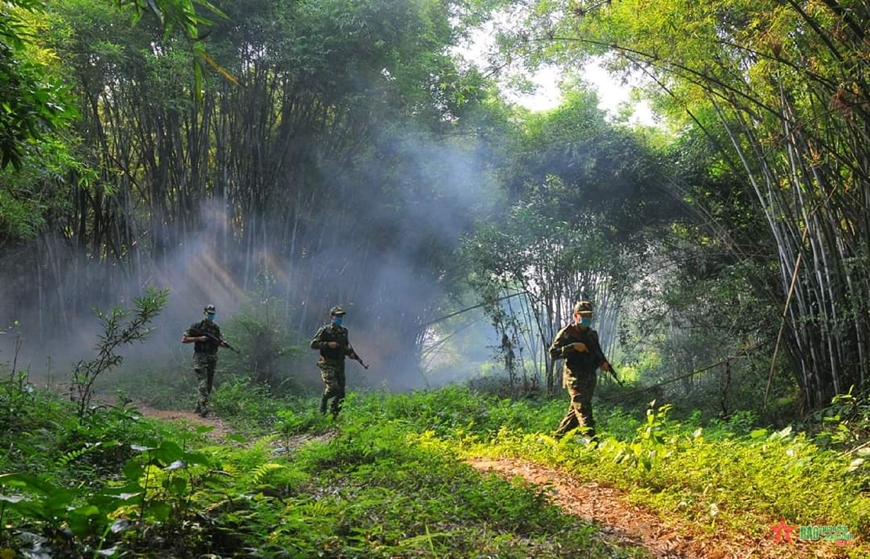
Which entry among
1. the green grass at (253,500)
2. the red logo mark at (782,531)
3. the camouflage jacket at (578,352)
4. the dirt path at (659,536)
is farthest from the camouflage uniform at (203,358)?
the red logo mark at (782,531)

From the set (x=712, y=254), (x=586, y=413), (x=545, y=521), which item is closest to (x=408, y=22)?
(x=712, y=254)

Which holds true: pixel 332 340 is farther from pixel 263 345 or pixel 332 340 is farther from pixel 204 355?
pixel 263 345

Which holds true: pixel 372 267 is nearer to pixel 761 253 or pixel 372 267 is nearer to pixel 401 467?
pixel 761 253

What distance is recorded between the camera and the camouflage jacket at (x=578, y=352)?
5555 millimetres

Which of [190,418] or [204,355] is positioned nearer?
[190,418]

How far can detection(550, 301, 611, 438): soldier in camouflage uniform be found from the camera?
18.0 feet

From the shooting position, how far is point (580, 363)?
5.55 m

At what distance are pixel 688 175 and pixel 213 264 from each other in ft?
29.6

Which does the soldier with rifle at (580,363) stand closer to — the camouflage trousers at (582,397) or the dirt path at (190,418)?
the camouflage trousers at (582,397)

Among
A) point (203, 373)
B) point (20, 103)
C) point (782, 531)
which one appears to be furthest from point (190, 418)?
point (782, 531)

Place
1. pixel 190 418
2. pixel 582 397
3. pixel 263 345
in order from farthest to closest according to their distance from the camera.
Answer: pixel 263 345 < pixel 190 418 < pixel 582 397

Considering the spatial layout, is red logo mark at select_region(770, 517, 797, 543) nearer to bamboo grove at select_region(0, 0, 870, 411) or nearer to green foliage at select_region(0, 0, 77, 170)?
bamboo grove at select_region(0, 0, 870, 411)

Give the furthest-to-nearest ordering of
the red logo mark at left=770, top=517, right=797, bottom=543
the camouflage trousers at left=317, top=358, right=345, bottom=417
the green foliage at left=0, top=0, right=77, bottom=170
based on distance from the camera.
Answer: the camouflage trousers at left=317, top=358, right=345, bottom=417 < the red logo mark at left=770, top=517, right=797, bottom=543 < the green foliage at left=0, top=0, right=77, bottom=170

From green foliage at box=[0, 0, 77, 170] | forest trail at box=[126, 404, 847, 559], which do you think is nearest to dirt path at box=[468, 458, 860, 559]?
forest trail at box=[126, 404, 847, 559]
